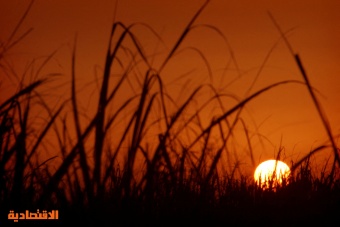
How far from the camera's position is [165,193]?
2.13 metres

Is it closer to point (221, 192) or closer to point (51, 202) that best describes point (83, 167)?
point (51, 202)

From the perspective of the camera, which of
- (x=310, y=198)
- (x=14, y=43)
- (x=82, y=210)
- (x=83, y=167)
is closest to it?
(x=83, y=167)

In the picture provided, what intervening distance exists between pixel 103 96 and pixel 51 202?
0.61 m

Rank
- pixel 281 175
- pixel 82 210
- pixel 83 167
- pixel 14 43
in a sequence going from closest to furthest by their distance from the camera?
pixel 83 167, pixel 82 210, pixel 14 43, pixel 281 175

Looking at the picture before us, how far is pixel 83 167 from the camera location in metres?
1.55

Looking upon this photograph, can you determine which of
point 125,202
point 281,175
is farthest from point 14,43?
point 281,175

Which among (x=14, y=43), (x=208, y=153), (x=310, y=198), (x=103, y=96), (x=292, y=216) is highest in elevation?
(x=14, y=43)

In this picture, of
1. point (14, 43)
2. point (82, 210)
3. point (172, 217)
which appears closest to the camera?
point (82, 210)

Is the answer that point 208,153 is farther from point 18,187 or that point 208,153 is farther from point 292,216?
point 18,187

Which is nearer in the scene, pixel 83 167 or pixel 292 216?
pixel 83 167

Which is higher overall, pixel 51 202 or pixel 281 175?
pixel 281 175

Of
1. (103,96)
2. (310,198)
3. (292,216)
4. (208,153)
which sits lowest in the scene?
(292,216)

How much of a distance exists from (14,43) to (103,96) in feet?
1.96

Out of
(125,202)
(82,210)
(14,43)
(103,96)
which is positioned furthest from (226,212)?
(14,43)
